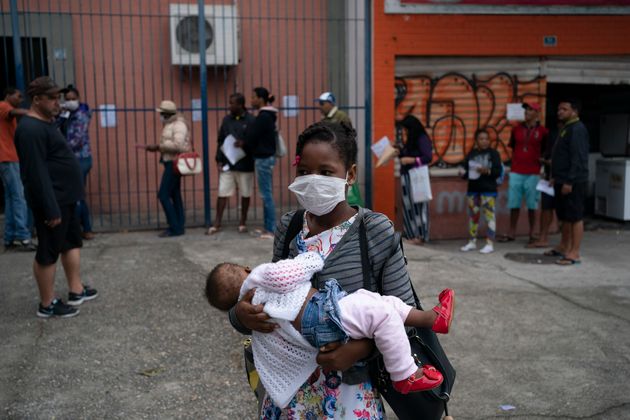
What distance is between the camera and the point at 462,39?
9.43m

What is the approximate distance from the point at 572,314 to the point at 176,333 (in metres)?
3.47

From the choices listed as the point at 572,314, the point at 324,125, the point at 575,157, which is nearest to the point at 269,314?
→ the point at 324,125

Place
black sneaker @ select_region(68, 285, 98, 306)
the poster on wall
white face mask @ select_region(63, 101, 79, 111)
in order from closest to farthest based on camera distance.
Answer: black sneaker @ select_region(68, 285, 98, 306)
white face mask @ select_region(63, 101, 79, 111)
the poster on wall

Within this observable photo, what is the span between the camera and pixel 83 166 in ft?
27.9

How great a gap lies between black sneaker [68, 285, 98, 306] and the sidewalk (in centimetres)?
12

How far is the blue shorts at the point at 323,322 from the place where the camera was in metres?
2.19

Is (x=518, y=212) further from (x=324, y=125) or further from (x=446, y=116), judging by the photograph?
(x=324, y=125)

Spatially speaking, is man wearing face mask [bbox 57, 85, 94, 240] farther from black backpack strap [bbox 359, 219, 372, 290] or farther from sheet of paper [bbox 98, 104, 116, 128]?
black backpack strap [bbox 359, 219, 372, 290]

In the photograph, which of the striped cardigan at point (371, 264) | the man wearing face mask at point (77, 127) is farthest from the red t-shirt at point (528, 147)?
the striped cardigan at point (371, 264)

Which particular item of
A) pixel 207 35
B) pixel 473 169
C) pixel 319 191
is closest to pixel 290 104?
pixel 207 35

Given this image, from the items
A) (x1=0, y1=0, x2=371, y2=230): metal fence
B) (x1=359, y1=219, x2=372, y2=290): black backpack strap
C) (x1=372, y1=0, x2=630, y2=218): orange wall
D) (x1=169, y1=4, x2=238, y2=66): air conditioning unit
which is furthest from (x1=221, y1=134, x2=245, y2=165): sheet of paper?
(x1=359, y1=219, x2=372, y2=290): black backpack strap

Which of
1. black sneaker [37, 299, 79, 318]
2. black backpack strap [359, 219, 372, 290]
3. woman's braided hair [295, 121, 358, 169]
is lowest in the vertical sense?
black sneaker [37, 299, 79, 318]

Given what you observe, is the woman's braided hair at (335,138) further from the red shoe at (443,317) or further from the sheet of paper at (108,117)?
the sheet of paper at (108,117)

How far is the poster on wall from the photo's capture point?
30.4 feet
